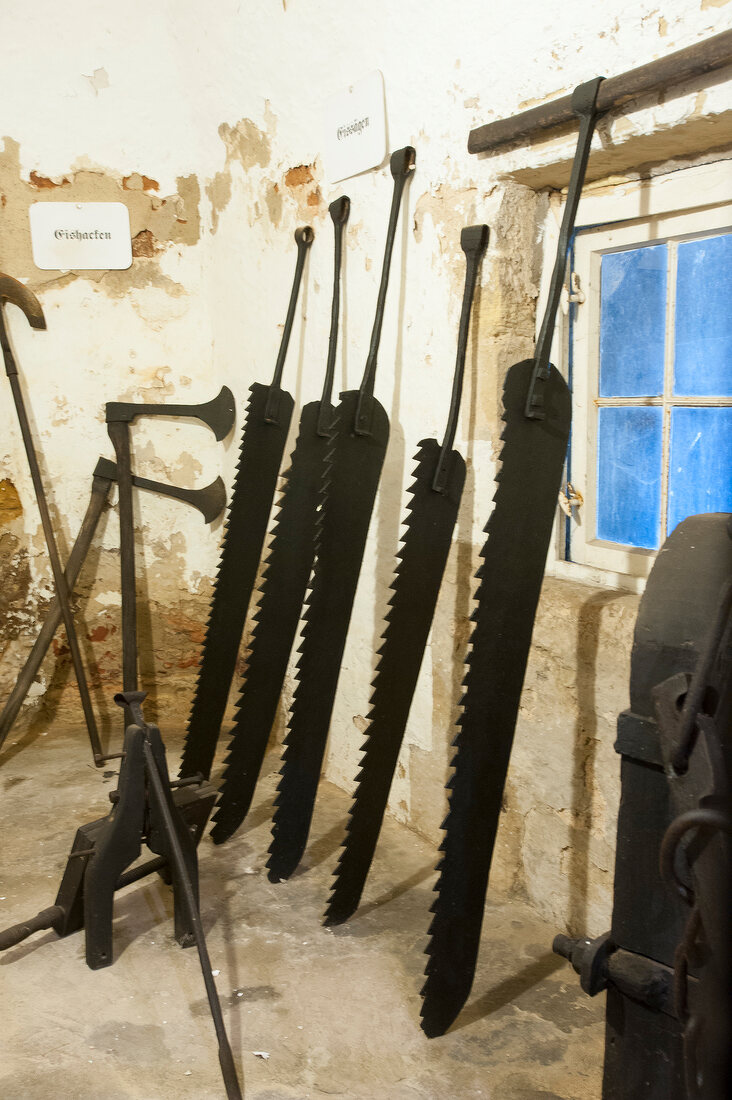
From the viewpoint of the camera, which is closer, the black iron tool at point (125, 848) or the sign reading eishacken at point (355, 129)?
the black iron tool at point (125, 848)

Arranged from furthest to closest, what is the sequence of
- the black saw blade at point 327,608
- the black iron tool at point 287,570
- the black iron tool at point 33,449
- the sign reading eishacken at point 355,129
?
the black iron tool at point 33,449
the black iron tool at point 287,570
the sign reading eishacken at point 355,129
the black saw blade at point 327,608

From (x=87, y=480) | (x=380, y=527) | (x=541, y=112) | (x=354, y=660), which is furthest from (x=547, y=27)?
(x=87, y=480)

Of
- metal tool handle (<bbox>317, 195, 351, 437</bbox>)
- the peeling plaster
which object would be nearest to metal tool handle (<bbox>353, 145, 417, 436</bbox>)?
metal tool handle (<bbox>317, 195, 351, 437</bbox>)

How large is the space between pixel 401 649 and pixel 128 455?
146 cm

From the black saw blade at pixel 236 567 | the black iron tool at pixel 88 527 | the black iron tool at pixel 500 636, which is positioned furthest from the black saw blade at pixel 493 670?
the black iron tool at pixel 88 527

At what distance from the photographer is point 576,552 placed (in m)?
1.90

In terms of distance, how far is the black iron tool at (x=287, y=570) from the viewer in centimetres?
222

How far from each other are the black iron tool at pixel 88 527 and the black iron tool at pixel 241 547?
56 centimetres

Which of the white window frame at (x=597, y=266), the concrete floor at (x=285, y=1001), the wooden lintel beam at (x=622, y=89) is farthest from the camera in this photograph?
the white window frame at (x=597, y=266)

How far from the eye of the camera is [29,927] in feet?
5.80

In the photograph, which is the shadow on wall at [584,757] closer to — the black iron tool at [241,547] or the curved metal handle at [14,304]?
the black iron tool at [241,547]

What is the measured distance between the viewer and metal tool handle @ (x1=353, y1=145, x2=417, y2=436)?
1975 millimetres

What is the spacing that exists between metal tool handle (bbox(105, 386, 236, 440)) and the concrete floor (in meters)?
1.33

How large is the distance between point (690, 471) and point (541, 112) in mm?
681
